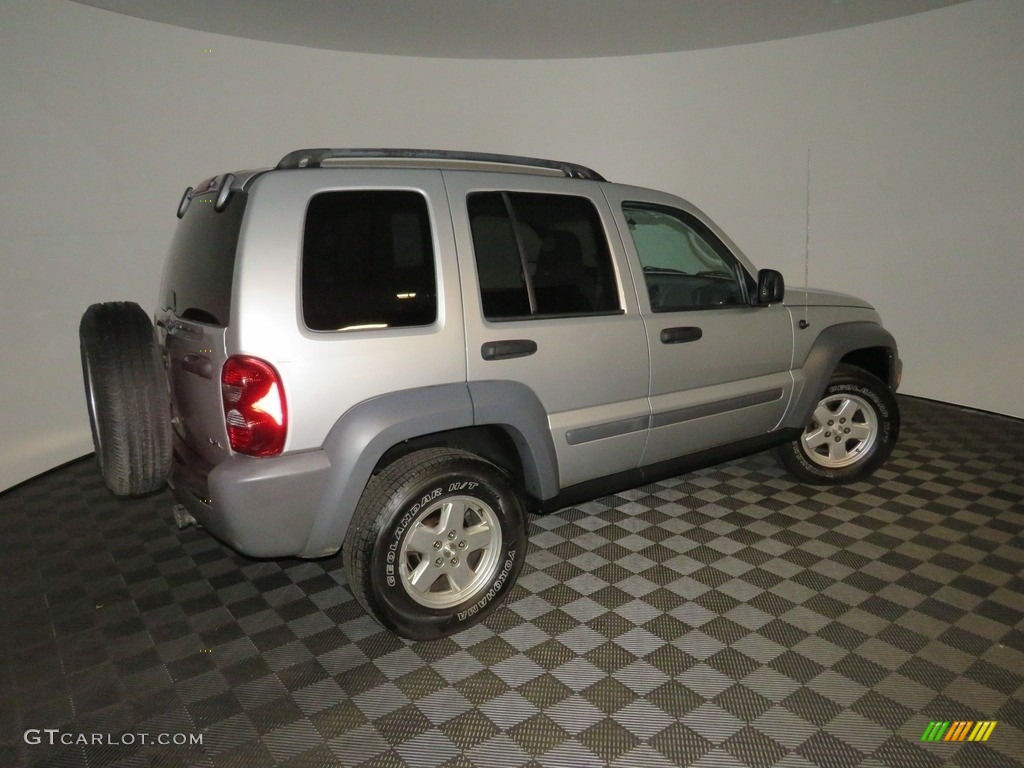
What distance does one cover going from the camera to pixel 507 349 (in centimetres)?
263

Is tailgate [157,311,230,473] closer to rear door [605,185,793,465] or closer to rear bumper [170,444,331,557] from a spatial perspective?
rear bumper [170,444,331,557]

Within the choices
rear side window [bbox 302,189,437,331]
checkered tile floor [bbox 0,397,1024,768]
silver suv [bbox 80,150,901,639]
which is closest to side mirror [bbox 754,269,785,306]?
silver suv [bbox 80,150,901,639]

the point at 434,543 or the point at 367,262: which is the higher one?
the point at 367,262

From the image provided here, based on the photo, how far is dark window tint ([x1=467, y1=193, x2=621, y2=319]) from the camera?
2.66 m

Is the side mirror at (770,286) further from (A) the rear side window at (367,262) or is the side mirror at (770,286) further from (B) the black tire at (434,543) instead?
(A) the rear side window at (367,262)

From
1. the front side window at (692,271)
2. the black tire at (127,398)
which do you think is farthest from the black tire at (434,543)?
the front side window at (692,271)

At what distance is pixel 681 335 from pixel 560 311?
640mm

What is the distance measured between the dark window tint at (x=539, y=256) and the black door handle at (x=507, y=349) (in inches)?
4.2

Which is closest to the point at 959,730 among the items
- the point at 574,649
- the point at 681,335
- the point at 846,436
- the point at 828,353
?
the point at 574,649

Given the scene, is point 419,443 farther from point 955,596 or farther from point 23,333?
point 23,333

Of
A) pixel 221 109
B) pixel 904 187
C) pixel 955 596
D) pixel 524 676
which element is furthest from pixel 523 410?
pixel 904 187

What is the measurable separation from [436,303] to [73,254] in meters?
3.30

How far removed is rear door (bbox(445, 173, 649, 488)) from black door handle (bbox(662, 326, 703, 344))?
0.14 m

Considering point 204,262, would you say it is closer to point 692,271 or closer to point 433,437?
point 433,437
